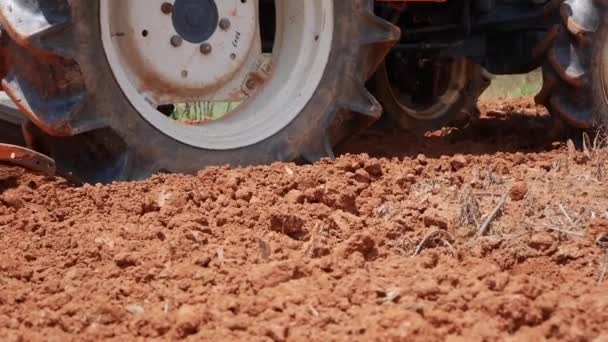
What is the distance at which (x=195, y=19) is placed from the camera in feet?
13.9

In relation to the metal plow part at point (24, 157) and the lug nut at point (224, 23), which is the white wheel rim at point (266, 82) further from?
the metal plow part at point (24, 157)

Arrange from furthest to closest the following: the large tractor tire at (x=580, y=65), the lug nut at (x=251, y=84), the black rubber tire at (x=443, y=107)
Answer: the black rubber tire at (x=443, y=107)
the large tractor tire at (x=580, y=65)
the lug nut at (x=251, y=84)

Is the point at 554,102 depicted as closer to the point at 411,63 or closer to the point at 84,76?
the point at 411,63

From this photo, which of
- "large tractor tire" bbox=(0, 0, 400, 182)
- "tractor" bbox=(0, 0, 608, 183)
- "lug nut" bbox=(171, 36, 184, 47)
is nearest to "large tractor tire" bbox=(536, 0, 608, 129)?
"tractor" bbox=(0, 0, 608, 183)

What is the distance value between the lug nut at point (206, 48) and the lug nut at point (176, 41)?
9cm

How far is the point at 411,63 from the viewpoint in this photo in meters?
6.17

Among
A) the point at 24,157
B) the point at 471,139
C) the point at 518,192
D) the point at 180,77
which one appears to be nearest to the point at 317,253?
the point at 518,192

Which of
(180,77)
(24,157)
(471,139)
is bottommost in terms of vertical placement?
(471,139)

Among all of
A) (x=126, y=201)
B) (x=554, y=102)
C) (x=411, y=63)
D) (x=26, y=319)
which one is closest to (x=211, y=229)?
(x=126, y=201)

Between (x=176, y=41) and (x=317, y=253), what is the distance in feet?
4.70

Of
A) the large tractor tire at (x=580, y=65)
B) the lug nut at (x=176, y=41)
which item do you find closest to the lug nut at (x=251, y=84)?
the lug nut at (x=176, y=41)

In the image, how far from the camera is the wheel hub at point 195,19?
420cm

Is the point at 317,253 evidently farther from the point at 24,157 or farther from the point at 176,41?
the point at 176,41

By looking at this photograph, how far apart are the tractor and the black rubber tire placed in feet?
1.54
